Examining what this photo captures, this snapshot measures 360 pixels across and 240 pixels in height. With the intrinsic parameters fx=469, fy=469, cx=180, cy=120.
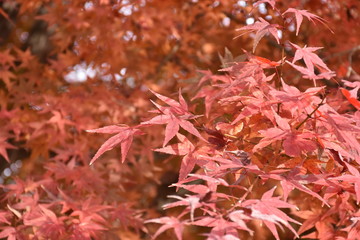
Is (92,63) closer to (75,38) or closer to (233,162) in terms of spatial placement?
(75,38)

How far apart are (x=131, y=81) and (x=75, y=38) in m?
0.50

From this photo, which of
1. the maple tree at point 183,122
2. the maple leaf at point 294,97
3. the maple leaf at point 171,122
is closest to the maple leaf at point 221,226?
the maple tree at point 183,122

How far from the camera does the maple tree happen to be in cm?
108

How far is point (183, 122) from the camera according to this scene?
42.6 inches

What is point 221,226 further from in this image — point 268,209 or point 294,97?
point 294,97

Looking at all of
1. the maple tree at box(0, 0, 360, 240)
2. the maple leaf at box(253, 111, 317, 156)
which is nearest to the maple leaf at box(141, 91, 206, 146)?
the maple tree at box(0, 0, 360, 240)

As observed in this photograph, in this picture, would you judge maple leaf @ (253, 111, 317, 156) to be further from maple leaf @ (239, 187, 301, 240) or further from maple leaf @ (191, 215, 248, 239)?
maple leaf @ (191, 215, 248, 239)

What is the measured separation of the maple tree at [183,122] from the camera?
1.08 m

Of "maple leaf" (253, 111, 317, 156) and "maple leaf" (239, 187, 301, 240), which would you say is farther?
"maple leaf" (253, 111, 317, 156)

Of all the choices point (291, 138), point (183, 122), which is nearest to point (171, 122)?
point (183, 122)

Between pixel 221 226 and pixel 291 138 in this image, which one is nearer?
pixel 221 226

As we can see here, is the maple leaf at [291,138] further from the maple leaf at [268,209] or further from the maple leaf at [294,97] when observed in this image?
the maple leaf at [268,209]

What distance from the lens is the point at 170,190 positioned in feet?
11.8

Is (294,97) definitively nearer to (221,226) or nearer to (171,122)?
(171,122)
